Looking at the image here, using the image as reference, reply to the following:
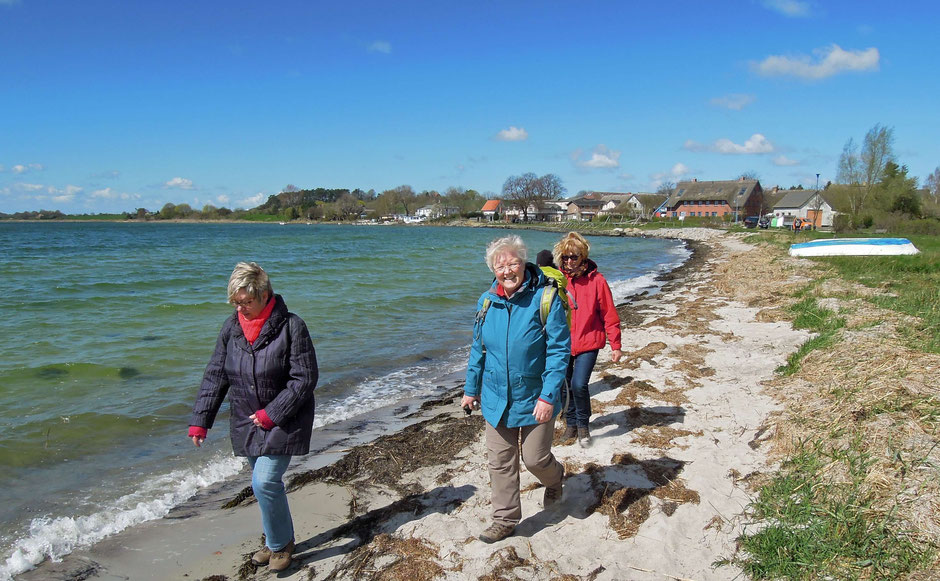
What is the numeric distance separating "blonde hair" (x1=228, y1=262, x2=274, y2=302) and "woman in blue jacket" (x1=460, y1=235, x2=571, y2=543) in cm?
138

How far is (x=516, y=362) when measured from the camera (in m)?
3.43

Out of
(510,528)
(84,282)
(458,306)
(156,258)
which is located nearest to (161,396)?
(510,528)

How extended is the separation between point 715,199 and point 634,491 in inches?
3919

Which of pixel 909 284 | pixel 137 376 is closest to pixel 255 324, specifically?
pixel 137 376

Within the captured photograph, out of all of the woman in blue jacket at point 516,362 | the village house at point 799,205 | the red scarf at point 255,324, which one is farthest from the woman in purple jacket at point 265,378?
the village house at point 799,205

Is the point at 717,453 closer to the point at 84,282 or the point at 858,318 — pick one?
the point at 858,318

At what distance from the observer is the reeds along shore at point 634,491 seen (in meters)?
3.42

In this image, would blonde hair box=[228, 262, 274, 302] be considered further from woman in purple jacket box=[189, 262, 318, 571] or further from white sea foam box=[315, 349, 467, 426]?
white sea foam box=[315, 349, 467, 426]

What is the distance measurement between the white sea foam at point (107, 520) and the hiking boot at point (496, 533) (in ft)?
9.98

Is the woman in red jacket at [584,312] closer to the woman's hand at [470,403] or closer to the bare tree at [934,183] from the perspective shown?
the woman's hand at [470,403]

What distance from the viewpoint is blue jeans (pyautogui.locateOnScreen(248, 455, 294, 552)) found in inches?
137

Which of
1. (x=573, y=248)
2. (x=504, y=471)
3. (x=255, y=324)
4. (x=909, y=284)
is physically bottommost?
(x=504, y=471)

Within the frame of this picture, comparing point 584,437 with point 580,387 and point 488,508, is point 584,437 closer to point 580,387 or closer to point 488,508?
point 580,387

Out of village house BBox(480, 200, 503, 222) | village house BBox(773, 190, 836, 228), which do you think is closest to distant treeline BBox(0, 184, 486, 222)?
village house BBox(480, 200, 503, 222)
